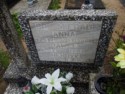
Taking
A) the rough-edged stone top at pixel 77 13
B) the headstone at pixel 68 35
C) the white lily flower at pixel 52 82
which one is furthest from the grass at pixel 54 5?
the white lily flower at pixel 52 82

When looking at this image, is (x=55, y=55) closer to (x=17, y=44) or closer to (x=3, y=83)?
(x=17, y=44)

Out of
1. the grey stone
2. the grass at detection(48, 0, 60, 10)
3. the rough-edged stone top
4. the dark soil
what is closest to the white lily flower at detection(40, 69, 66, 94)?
the grey stone

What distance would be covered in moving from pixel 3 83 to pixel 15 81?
33cm

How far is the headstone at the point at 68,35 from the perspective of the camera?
1721 mm

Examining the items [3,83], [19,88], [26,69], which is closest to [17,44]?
[26,69]

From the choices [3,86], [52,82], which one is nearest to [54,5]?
[3,86]

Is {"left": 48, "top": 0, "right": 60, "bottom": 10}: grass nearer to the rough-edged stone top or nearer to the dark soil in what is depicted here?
the dark soil

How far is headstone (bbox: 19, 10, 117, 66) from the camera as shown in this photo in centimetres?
172

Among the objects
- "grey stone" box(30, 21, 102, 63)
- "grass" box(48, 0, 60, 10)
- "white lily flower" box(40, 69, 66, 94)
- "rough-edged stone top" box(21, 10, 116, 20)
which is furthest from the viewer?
"grass" box(48, 0, 60, 10)

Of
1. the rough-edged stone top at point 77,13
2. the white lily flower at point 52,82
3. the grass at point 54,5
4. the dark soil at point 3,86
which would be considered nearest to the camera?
the white lily flower at point 52,82

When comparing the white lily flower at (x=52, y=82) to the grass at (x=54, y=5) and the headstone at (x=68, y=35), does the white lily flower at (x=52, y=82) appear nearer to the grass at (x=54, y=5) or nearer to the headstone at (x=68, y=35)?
the headstone at (x=68, y=35)

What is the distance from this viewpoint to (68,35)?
189 centimetres

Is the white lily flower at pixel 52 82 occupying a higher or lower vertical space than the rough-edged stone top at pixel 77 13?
lower

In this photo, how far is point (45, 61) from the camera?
7.40 ft
